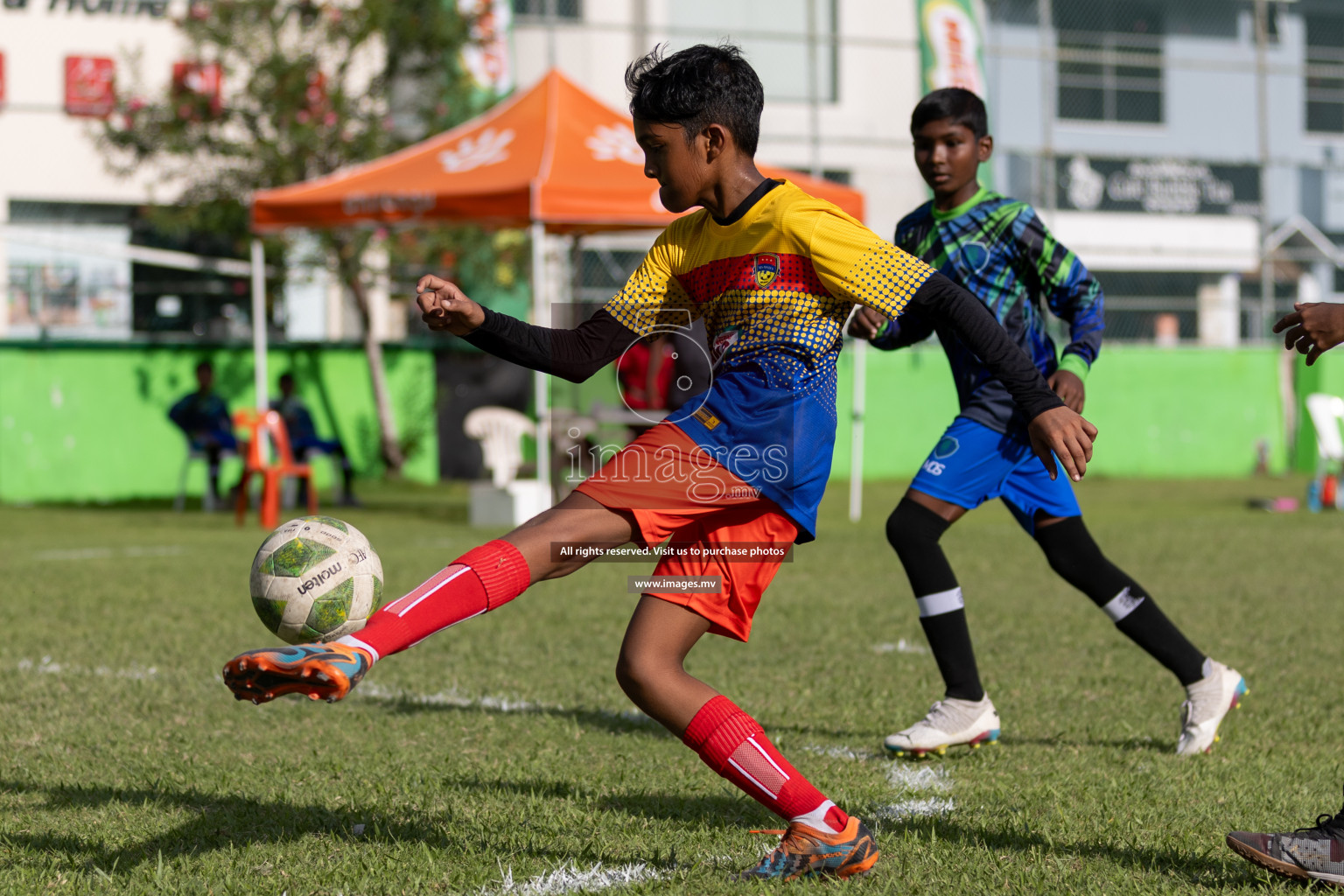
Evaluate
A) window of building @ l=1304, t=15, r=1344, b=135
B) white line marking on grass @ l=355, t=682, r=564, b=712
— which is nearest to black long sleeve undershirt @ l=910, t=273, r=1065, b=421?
white line marking on grass @ l=355, t=682, r=564, b=712

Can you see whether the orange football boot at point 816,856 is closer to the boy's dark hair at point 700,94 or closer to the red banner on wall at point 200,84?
the boy's dark hair at point 700,94

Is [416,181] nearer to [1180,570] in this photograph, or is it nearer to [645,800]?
[1180,570]

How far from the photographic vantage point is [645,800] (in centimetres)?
370

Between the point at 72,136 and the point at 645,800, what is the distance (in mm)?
17808

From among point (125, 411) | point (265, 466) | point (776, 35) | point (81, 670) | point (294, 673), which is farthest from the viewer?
point (776, 35)

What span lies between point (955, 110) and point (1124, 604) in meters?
1.64

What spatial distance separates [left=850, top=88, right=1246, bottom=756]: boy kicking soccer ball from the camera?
14.3 ft

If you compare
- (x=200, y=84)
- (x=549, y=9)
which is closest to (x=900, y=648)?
(x=200, y=84)

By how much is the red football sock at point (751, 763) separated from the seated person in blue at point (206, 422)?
1209 centimetres

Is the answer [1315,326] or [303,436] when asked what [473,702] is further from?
[303,436]

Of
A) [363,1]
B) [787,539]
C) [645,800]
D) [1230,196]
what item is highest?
[363,1]

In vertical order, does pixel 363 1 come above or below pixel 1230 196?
above

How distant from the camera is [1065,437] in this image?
2713 mm

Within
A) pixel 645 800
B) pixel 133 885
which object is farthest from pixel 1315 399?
pixel 133 885
